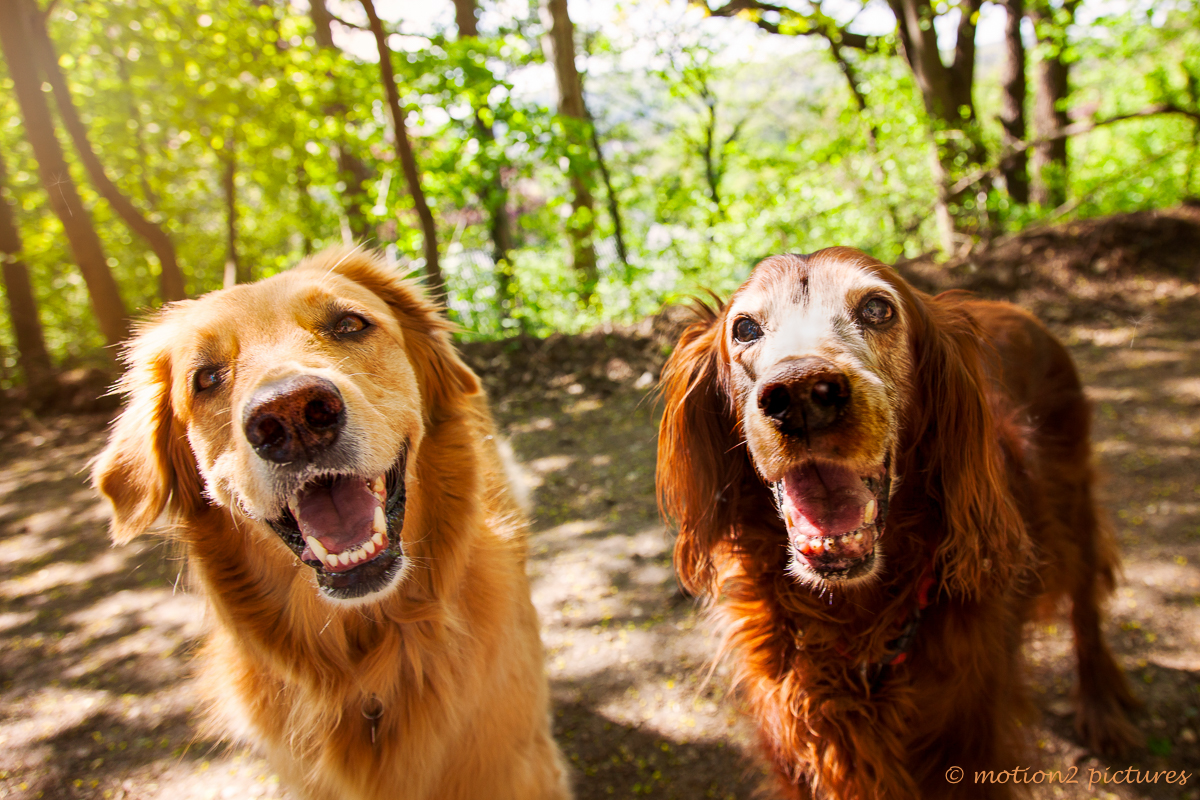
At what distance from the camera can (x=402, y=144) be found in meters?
6.46

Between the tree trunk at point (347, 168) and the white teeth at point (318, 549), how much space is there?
20.5ft

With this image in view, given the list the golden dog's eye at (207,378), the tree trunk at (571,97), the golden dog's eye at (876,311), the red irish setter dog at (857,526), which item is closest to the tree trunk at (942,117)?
the tree trunk at (571,97)

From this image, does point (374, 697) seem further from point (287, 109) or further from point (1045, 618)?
point (287, 109)

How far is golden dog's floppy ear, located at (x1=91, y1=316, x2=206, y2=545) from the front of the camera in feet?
6.64

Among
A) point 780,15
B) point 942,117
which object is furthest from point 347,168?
point 942,117

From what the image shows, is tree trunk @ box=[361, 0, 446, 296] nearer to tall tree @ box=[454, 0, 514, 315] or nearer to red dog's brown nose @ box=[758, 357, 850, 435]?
tall tree @ box=[454, 0, 514, 315]

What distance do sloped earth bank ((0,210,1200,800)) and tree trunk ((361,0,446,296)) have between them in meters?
1.82

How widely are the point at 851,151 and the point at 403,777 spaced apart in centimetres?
933

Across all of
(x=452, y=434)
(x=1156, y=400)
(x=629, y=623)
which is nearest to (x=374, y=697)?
(x=452, y=434)

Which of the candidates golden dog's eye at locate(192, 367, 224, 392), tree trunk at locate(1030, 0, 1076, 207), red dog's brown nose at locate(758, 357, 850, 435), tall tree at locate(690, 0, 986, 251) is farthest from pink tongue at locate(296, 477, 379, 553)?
tree trunk at locate(1030, 0, 1076, 207)

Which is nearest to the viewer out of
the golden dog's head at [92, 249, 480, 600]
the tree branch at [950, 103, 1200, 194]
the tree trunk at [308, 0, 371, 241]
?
the golden dog's head at [92, 249, 480, 600]

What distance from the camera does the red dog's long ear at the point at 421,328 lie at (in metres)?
2.26

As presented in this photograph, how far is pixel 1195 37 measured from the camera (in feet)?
30.8

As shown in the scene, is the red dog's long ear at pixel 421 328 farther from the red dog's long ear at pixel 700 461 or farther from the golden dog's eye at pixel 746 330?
the golden dog's eye at pixel 746 330
